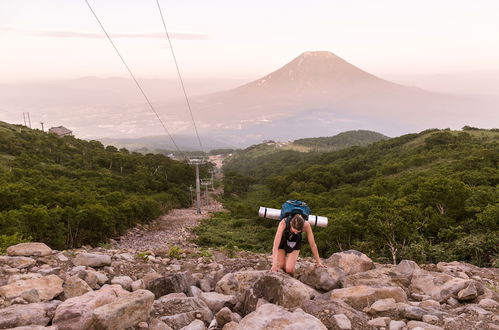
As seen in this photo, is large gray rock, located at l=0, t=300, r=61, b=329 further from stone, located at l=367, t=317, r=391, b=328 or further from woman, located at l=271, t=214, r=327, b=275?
stone, located at l=367, t=317, r=391, b=328

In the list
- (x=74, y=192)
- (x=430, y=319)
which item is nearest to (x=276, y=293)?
(x=430, y=319)

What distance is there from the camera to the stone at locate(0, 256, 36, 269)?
859 centimetres

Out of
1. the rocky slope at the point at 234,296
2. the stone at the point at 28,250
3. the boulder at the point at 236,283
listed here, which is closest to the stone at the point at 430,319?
the rocky slope at the point at 234,296

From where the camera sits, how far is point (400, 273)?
9.05 metres

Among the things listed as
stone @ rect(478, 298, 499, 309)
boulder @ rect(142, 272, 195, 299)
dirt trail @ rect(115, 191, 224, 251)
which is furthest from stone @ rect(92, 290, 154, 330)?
dirt trail @ rect(115, 191, 224, 251)

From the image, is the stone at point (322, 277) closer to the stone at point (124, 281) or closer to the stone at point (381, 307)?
the stone at point (381, 307)

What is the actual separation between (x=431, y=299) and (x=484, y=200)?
70.9ft

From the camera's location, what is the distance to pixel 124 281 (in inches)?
325

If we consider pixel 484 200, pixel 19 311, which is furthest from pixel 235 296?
pixel 484 200

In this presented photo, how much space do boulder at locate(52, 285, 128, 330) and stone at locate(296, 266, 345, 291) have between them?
4.16 m

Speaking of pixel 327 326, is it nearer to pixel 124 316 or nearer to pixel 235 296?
pixel 235 296

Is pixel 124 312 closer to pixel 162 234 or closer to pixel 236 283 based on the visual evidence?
pixel 236 283

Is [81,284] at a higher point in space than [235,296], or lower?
higher

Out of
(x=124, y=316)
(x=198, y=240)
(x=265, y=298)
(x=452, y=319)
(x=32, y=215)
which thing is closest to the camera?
(x=124, y=316)
